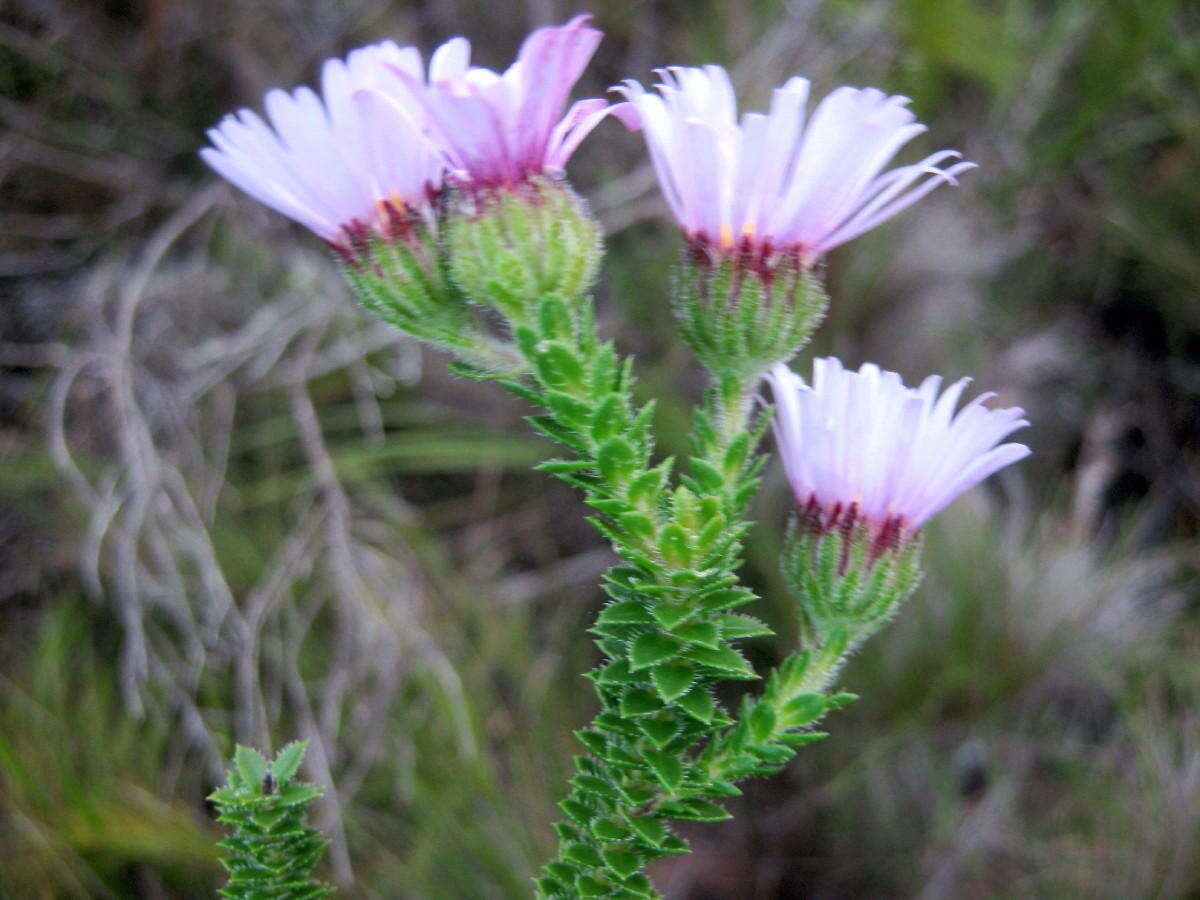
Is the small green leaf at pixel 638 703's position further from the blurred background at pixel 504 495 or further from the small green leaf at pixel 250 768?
the blurred background at pixel 504 495

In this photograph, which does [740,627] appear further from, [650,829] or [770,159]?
[770,159]

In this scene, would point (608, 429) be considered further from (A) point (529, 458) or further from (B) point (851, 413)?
(A) point (529, 458)

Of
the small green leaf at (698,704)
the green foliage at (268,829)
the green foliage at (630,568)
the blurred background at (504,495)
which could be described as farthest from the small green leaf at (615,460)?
the blurred background at (504,495)

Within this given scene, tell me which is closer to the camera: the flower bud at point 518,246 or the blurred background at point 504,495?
the flower bud at point 518,246

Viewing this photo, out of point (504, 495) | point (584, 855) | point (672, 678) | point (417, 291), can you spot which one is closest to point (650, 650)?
point (672, 678)

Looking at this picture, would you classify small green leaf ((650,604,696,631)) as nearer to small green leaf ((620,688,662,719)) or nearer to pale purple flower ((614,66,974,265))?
small green leaf ((620,688,662,719))
